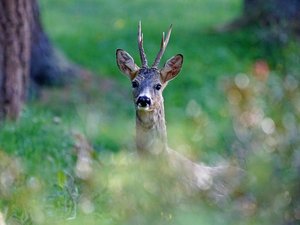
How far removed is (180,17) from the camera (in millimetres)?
20188

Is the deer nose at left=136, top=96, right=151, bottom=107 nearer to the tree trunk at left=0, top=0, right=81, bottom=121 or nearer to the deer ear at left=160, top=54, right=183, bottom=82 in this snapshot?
the deer ear at left=160, top=54, right=183, bottom=82

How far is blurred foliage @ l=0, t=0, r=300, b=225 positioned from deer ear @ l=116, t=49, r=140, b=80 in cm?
47

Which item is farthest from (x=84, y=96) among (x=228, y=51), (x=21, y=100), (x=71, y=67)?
(x=228, y=51)

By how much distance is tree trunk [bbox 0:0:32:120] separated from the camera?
1030cm

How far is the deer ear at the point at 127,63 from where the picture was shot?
22.8ft

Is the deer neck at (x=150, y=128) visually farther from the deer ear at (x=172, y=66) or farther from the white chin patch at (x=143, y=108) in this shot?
the deer ear at (x=172, y=66)

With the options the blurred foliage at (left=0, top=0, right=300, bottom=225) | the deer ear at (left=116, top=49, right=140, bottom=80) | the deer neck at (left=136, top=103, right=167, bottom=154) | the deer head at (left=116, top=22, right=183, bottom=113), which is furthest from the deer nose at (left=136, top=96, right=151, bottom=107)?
the deer ear at (left=116, top=49, right=140, bottom=80)

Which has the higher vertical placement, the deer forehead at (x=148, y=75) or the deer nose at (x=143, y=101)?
the deer forehead at (x=148, y=75)

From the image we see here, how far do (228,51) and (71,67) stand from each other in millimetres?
3218

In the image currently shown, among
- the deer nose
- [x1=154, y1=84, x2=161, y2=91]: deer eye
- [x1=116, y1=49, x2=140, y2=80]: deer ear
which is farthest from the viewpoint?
[x1=116, y1=49, x2=140, y2=80]: deer ear

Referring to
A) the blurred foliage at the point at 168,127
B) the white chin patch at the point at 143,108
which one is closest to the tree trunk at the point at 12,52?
the blurred foliage at the point at 168,127

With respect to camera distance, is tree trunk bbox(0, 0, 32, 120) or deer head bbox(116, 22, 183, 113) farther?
tree trunk bbox(0, 0, 32, 120)

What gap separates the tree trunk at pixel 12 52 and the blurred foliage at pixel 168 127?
0.20m

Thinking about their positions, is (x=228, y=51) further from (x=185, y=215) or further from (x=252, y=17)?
(x=185, y=215)
